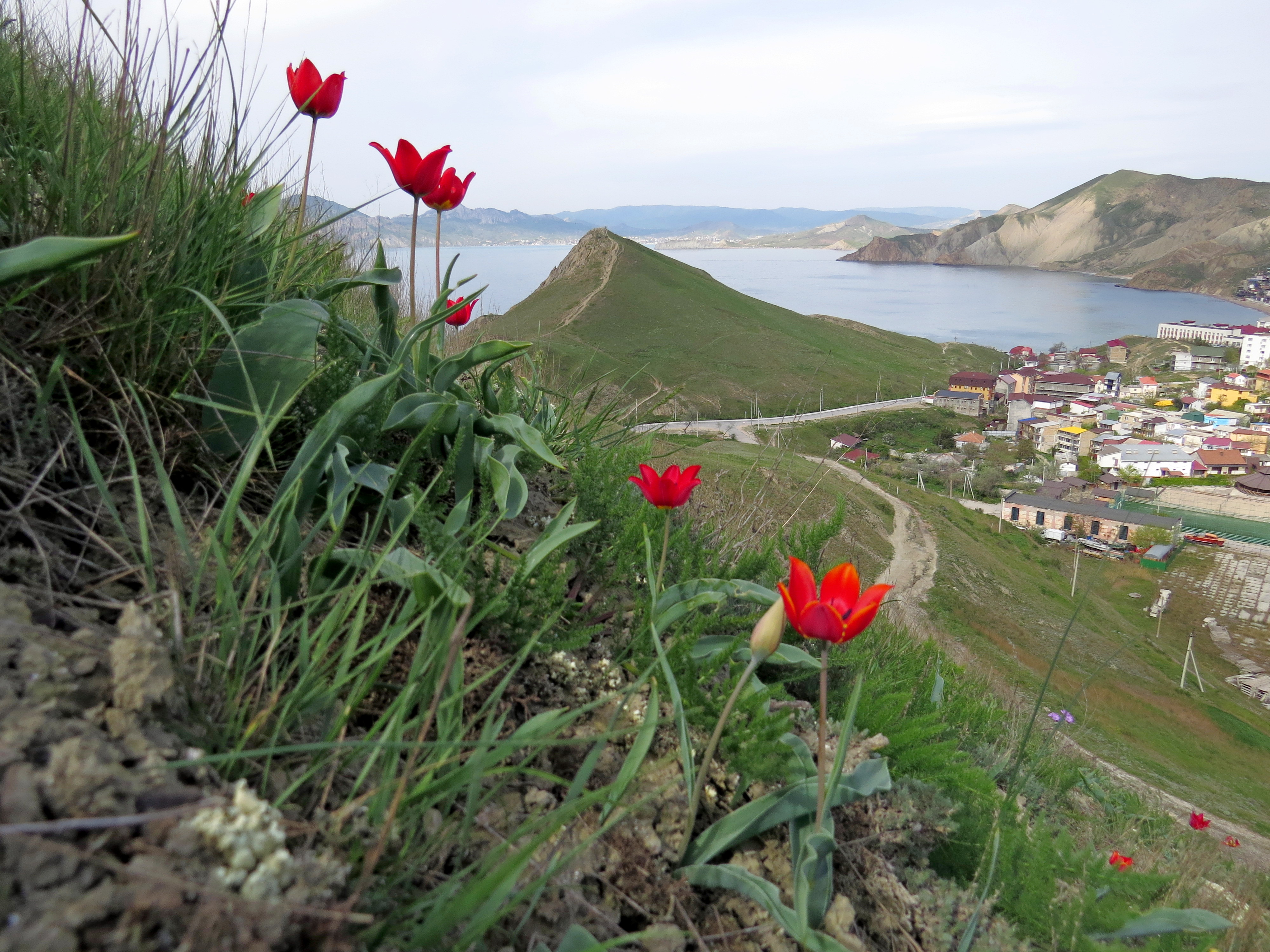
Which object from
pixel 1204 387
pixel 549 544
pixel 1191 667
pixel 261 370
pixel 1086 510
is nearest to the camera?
pixel 549 544

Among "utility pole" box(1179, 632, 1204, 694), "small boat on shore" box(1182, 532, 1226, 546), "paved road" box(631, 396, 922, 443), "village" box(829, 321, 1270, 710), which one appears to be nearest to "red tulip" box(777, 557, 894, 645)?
"village" box(829, 321, 1270, 710)

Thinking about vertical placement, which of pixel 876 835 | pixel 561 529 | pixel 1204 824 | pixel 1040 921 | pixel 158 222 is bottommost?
pixel 1204 824

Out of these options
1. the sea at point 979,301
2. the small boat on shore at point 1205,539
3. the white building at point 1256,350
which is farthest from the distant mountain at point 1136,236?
the small boat on shore at point 1205,539

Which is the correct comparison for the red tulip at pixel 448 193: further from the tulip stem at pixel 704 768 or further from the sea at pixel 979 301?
the sea at pixel 979 301

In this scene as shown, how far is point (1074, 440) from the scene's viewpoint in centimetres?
5516

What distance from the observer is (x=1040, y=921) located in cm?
141

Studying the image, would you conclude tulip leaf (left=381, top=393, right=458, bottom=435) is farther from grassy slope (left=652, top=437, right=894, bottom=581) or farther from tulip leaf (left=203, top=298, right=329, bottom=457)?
grassy slope (left=652, top=437, right=894, bottom=581)

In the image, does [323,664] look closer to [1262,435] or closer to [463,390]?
[463,390]

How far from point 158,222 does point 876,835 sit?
195 cm

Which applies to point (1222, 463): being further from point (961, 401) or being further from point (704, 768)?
point (704, 768)

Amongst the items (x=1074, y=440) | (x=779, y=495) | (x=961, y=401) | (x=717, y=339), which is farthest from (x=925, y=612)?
(x=717, y=339)

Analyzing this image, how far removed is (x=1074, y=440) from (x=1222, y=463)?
8897 millimetres

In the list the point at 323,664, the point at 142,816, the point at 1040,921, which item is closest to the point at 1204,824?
the point at 1040,921

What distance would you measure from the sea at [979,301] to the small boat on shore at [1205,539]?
48.1 meters
